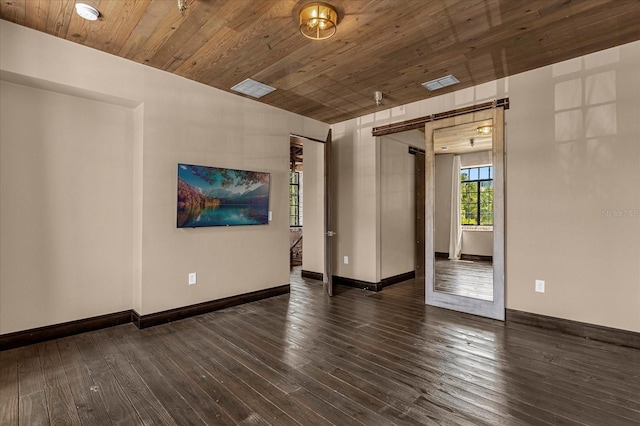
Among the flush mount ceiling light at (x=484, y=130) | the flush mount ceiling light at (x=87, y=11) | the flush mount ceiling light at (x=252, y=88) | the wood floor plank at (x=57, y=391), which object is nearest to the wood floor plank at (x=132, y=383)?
→ the wood floor plank at (x=57, y=391)

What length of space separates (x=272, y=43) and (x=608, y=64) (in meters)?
3.34

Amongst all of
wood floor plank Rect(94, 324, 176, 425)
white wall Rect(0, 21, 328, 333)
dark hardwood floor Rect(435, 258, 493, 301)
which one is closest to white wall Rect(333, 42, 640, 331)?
dark hardwood floor Rect(435, 258, 493, 301)

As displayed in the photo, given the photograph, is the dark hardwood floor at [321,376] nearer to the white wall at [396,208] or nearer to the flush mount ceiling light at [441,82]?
the white wall at [396,208]

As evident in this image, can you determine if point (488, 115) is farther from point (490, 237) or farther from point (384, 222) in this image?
point (384, 222)

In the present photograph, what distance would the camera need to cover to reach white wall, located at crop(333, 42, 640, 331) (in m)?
3.04

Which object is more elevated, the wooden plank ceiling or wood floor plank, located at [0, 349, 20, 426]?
the wooden plank ceiling

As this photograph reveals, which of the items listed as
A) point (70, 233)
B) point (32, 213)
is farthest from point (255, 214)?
point (32, 213)

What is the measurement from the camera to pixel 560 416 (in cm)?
194

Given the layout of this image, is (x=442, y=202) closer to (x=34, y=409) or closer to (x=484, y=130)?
(x=484, y=130)

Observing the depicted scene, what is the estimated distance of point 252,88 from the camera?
406 centimetres

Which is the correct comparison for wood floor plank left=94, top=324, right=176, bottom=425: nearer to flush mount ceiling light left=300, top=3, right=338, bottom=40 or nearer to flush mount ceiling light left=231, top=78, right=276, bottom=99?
flush mount ceiling light left=300, top=3, right=338, bottom=40

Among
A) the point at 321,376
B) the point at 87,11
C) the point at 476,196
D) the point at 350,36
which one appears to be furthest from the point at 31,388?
the point at 476,196

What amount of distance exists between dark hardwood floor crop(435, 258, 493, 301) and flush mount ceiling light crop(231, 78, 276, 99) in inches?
131

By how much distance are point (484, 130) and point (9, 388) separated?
206 inches
